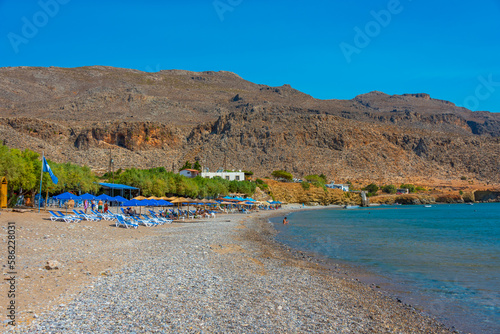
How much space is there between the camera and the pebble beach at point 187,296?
23.5 ft

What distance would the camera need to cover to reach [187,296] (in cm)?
902

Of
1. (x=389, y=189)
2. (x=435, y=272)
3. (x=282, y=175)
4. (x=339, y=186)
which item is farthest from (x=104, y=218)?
(x=389, y=189)

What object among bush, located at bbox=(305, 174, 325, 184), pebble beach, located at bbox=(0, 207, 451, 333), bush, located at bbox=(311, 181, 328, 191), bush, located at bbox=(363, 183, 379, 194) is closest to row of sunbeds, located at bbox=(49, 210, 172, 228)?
pebble beach, located at bbox=(0, 207, 451, 333)

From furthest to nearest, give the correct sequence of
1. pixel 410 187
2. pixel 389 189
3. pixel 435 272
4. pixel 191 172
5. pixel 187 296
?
pixel 410 187
pixel 389 189
pixel 191 172
pixel 435 272
pixel 187 296

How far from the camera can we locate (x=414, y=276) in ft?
45.9

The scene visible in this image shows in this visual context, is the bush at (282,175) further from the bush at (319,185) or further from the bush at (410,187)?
the bush at (410,187)

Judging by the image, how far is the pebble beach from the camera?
7161mm

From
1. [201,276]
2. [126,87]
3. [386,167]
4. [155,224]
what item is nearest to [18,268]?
[201,276]

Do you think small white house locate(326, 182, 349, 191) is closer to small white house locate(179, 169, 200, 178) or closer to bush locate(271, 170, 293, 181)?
bush locate(271, 170, 293, 181)

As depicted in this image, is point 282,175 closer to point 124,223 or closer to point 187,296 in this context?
point 124,223

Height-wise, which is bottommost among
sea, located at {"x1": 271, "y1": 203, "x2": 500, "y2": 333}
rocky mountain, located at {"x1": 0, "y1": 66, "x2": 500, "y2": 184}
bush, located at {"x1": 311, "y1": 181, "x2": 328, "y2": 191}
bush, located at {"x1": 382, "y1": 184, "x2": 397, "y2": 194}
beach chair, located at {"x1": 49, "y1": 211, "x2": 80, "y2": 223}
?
sea, located at {"x1": 271, "y1": 203, "x2": 500, "y2": 333}

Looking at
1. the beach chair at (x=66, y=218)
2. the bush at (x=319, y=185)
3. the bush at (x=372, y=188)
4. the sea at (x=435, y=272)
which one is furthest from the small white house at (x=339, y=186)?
the beach chair at (x=66, y=218)

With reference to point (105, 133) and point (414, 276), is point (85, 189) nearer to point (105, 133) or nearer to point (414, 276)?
point (414, 276)

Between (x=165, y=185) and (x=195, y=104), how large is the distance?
115 meters
